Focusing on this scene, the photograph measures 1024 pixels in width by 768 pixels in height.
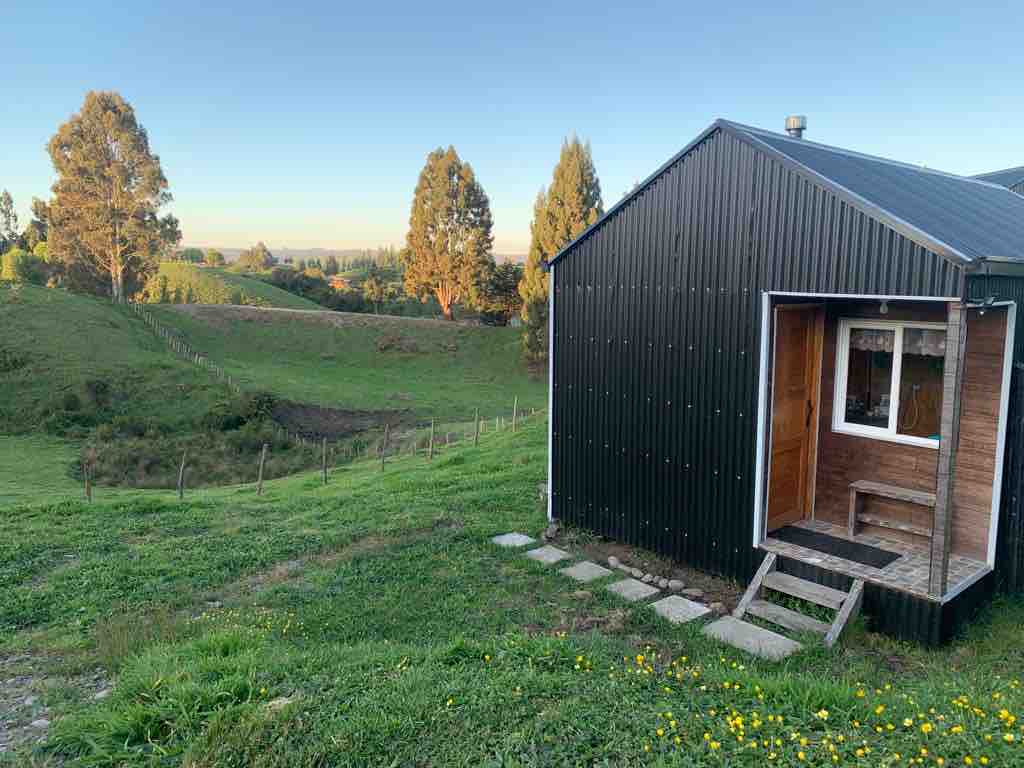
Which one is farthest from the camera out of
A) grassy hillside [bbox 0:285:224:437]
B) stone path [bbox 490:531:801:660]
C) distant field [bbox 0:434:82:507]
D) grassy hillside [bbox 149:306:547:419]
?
grassy hillside [bbox 149:306:547:419]

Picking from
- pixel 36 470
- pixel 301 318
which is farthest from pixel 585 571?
pixel 301 318

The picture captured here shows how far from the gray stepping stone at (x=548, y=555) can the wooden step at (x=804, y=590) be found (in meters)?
2.30

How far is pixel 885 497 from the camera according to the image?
706 centimetres

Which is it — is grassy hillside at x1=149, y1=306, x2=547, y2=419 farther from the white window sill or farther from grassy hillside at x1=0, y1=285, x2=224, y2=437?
the white window sill

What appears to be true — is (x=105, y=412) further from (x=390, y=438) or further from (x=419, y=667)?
(x=419, y=667)

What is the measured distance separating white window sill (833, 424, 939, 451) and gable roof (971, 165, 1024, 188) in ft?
24.1

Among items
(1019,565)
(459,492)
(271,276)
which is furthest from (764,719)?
(271,276)

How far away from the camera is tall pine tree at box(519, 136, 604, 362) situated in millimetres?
34719

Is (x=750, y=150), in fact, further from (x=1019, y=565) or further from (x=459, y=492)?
(x=459, y=492)

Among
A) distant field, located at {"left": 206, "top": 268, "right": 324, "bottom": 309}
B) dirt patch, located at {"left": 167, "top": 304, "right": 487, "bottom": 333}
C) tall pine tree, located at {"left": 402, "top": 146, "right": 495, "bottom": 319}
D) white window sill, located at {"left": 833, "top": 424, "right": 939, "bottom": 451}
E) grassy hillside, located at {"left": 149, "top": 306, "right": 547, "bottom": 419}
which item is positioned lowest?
grassy hillside, located at {"left": 149, "top": 306, "right": 547, "bottom": 419}

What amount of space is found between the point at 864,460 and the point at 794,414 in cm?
85

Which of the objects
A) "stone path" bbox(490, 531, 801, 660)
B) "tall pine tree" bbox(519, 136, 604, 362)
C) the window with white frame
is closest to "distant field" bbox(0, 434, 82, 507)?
"stone path" bbox(490, 531, 801, 660)

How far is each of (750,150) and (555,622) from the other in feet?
15.7

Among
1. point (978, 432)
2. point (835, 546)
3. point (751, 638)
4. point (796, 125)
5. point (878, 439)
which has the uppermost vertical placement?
point (796, 125)
